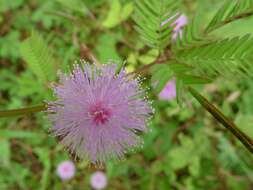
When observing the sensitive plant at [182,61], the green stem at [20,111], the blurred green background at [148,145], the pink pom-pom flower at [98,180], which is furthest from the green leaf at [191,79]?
the pink pom-pom flower at [98,180]

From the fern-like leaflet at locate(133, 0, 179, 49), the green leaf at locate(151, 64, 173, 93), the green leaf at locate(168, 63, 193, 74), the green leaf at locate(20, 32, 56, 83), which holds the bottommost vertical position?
the green leaf at locate(168, 63, 193, 74)

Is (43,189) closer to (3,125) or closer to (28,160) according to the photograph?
(28,160)

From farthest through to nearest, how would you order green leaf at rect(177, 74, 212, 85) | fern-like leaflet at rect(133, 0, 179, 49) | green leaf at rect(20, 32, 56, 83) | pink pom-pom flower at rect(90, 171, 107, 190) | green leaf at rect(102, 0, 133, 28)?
1. pink pom-pom flower at rect(90, 171, 107, 190)
2. green leaf at rect(102, 0, 133, 28)
3. green leaf at rect(20, 32, 56, 83)
4. fern-like leaflet at rect(133, 0, 179, 49)
5. green leaf at rect(177, 74, 212, 85)

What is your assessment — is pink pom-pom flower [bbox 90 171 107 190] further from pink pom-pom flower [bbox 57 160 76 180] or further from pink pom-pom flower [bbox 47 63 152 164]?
pink pom-pom flower [bbox 47 63 152 164]

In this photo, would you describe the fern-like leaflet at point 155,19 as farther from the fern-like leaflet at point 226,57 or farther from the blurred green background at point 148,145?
the blurred green background at point 148,145

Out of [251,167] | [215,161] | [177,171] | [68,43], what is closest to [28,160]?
[68,43]

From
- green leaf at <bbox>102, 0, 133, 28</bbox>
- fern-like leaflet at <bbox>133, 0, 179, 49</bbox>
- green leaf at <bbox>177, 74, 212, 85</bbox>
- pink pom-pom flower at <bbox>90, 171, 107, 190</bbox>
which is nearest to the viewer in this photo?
green leaf at <bbox>177, 74, 212, 85</bbox>

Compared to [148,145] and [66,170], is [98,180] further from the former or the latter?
[148,145]

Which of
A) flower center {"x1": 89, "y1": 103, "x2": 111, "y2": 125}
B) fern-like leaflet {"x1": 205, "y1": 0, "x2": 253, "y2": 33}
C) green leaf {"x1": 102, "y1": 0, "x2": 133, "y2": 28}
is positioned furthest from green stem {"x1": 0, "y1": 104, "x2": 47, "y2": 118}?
green leaf {"x1": 102, "y1": 0, "x2": 133, "y2": 28}
